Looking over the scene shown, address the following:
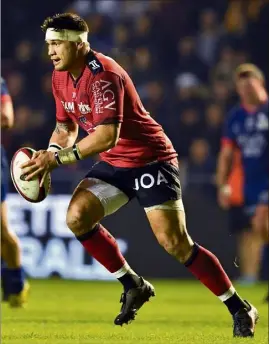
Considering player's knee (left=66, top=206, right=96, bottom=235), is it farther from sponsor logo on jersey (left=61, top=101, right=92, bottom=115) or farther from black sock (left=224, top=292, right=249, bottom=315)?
black sock (left=224, top=292, right=249, bottom=315)

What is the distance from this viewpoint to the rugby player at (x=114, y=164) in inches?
259

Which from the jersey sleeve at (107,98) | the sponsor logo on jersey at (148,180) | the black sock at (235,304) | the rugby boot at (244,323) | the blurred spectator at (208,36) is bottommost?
the blurred spectator at (208,36)

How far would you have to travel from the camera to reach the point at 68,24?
6.77m

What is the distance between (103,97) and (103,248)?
1046 millimetres

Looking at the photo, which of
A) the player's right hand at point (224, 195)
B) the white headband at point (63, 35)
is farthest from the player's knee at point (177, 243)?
the player's right hand at point (224, 195)

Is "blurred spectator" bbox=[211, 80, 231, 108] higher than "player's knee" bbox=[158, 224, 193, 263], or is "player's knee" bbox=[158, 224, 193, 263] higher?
"player's knee" bbox=[158, 224, 193, 263]

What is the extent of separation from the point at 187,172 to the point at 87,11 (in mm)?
4152

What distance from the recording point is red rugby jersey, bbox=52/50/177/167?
6.57 m

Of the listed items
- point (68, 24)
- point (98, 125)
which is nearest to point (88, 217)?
point (98, 125)

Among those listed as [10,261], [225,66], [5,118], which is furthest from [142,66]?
[5,118]

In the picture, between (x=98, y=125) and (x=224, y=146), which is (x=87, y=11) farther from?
(x=98, y=125)

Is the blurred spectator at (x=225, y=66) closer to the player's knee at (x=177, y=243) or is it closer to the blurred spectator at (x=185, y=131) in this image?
the blurred spectator at (x=185, y=131)

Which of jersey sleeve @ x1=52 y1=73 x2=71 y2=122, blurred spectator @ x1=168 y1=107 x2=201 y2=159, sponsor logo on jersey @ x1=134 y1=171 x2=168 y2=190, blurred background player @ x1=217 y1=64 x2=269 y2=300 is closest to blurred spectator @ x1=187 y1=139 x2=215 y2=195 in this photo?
blurred spectator @ x1=168 y1=107 x2=201 y2=159

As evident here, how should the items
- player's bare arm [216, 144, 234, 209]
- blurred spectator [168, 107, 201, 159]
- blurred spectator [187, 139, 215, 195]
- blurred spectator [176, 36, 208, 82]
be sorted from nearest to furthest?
1. player's bare arm [216, 144, 234, 209]
2. blurred spectator [187, 139, 215, 195]
3. blurred spectator [168, 107, 201, 159]
4. blurred spectator [176, 36, 208, 82]
